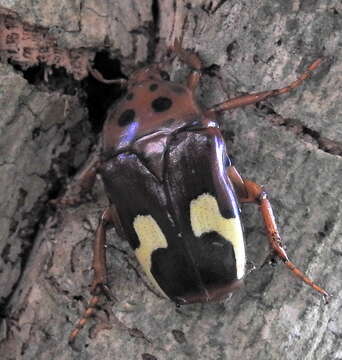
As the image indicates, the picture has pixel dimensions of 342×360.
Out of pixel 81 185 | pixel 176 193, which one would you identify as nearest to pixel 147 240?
pixel 176 193

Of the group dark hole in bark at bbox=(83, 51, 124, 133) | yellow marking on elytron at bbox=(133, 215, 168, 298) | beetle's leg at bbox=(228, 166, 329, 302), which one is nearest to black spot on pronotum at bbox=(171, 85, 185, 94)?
dark hole in bark at bbox=(83, 51, 124, 133)

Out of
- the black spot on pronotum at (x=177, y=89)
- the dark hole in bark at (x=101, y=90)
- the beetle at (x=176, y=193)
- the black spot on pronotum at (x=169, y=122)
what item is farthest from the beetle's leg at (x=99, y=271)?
the black spot on pronotum at (x=177, y=89)

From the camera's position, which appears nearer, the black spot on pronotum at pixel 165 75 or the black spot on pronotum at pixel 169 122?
the black spot on pronotum at pixel 169 122

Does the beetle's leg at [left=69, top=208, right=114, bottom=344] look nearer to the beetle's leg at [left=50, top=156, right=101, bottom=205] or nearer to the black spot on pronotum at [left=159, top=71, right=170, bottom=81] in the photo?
the beetle's leg at [left=50, top=156, right=101, bottom=205]

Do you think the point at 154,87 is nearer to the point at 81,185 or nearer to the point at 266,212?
the point at 81,185

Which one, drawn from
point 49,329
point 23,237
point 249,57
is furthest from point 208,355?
point 249,57

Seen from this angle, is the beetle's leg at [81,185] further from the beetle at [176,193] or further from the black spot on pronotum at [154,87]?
the black spot on pronotum at [154,87]
